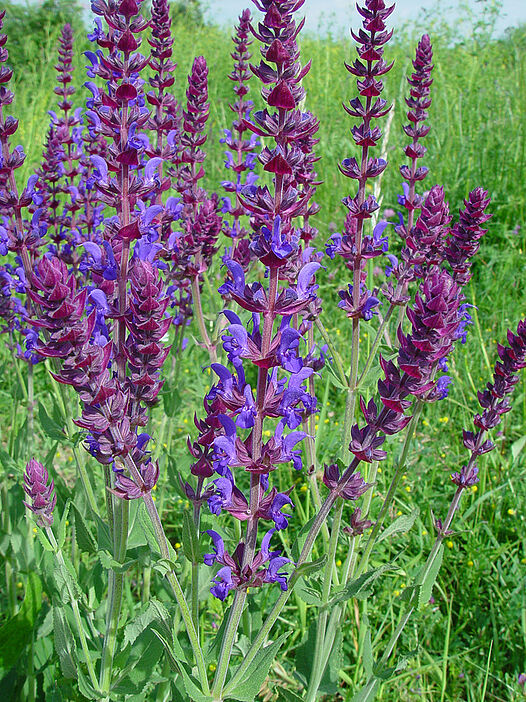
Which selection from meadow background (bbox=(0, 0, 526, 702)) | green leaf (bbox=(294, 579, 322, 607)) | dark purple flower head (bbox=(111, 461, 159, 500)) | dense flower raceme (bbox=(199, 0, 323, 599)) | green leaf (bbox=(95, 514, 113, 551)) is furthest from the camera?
meadow background (bbox=(0, 0, 526, 702))

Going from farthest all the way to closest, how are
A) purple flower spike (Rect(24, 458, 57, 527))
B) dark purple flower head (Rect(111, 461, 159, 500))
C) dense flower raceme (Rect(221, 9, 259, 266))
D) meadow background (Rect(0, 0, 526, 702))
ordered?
dense flower raceme (Rect(221, 9, 259, 266)) < meadow background (Rect(0, 0, 526, 702)) < purple flower spike (Rect(24, 458, 57, 527)) < dark purple flower head (Rect(111, 461, 159, 500))

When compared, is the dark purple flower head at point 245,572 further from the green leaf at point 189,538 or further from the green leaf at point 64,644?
the green leaf at point 64,644

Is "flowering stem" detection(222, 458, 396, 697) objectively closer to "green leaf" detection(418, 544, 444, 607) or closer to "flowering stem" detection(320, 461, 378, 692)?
"flowering stem" detection(320, 461, 378, 692)

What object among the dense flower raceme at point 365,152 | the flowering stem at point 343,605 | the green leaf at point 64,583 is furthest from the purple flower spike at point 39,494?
the dense flower raceme at point 365,152

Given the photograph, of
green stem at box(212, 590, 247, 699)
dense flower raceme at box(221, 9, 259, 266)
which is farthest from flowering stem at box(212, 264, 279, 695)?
dense flower raceme at box(221, 9, 259, 266)

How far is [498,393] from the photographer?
195cm

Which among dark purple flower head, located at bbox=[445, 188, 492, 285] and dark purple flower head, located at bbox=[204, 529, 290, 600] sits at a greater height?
dark purple flower head, located at bbox=[445, 188, 492, 285]

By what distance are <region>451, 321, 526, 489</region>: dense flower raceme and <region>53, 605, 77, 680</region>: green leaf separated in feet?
4.45

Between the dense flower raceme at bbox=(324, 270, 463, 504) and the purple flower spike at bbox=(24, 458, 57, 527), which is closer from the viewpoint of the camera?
the dense flower raceme at bbox=(324, 270, 463, 504)

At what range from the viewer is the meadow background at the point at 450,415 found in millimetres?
2326

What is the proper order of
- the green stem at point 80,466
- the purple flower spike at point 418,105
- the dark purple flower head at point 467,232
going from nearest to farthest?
the dark purple flower head at point 467,232 < the green stem at point 80,466 < the purple flower spike at point 418,105

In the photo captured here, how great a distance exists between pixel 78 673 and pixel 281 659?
941mm

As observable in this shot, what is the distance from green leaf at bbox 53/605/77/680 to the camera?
1637 millimetres

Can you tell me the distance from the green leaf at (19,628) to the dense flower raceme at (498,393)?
4.91 feet
